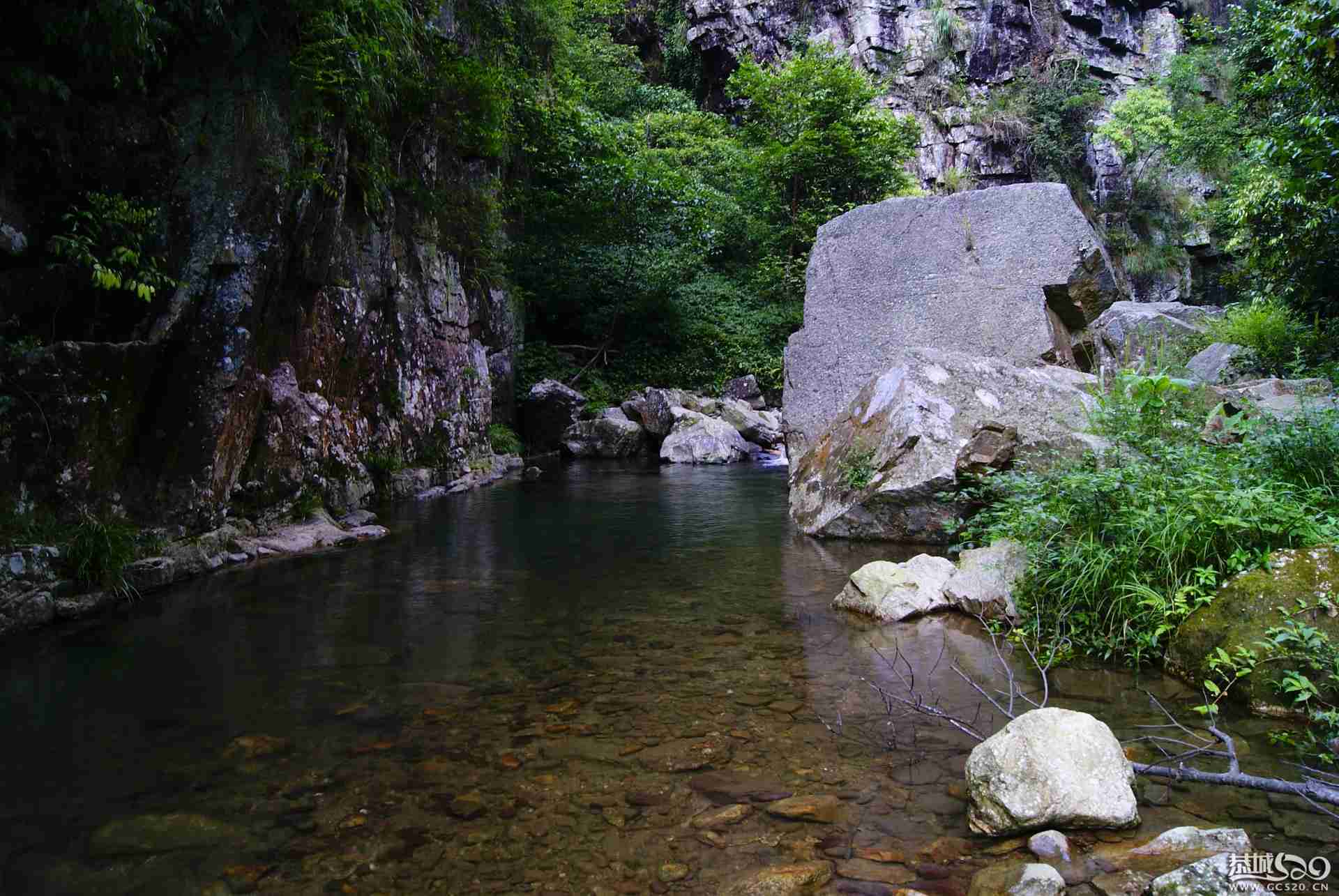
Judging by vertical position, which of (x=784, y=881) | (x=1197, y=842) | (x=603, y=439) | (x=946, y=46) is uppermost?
(x=946, y=46)

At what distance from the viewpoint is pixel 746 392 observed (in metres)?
18.7

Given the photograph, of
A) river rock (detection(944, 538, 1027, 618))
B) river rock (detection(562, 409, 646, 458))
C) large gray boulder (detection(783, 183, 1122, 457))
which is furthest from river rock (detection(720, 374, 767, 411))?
river rock (detection(944, 538, 1027, 618))

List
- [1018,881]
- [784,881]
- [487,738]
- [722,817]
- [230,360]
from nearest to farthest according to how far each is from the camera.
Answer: [1018,881], [784,881], [722,817], [487,738], [230,360]

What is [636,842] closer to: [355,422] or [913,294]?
[913,294]

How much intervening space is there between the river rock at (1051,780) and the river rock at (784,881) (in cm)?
50

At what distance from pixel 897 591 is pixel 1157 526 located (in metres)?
1.35

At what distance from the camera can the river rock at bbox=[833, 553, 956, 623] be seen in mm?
4227

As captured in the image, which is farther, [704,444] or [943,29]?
[943,29]

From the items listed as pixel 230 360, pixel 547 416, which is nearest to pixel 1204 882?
pixel 230 360

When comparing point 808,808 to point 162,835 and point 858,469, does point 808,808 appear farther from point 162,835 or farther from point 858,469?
point 858,469

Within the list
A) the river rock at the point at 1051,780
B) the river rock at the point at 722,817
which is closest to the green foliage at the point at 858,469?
the river rock at the point at 1051,780

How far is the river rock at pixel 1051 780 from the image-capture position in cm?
211

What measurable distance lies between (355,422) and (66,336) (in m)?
3.61

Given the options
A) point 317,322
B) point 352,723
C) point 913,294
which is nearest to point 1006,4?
point 913,294
